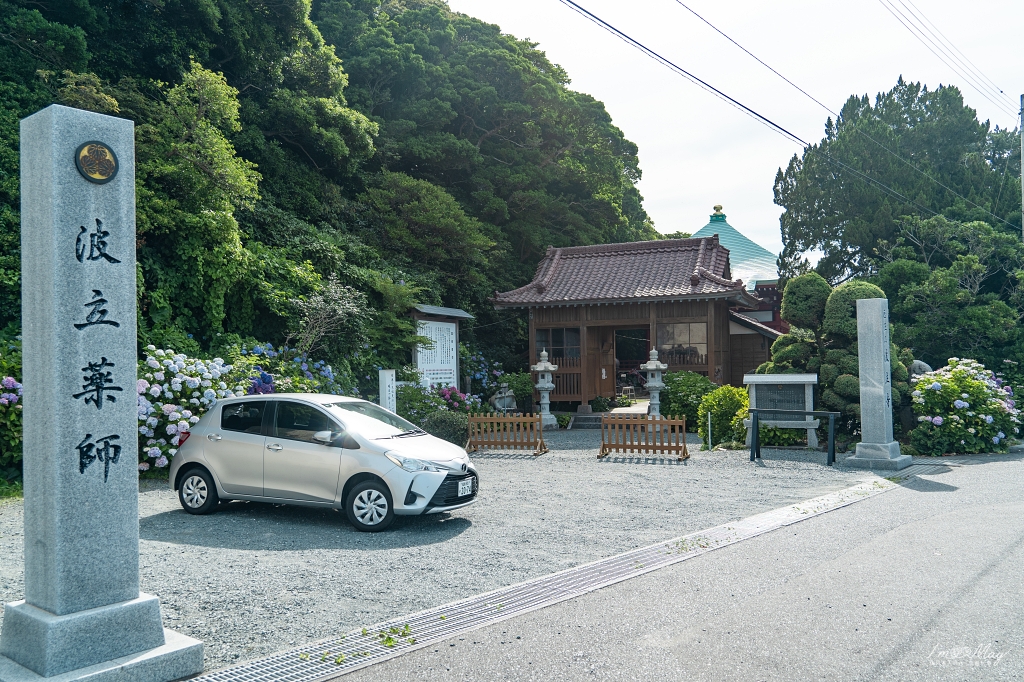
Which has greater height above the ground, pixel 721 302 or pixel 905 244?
pixel 905 244

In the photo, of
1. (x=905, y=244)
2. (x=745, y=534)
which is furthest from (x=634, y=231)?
(x=745, y=534)

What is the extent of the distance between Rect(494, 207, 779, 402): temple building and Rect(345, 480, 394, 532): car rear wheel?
14350 mm

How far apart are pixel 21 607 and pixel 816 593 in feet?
17.4

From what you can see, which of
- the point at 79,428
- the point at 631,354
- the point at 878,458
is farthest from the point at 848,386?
the point at 631,354

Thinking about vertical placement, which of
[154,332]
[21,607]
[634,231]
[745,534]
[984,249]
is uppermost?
[634,231]

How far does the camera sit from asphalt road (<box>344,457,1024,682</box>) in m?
4.15

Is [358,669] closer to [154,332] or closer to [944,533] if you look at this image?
[944,533]

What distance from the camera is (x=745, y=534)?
25.1 ft

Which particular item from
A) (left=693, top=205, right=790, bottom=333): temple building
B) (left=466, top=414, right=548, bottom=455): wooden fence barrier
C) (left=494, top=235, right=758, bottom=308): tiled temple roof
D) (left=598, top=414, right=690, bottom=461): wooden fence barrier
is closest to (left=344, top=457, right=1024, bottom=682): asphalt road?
(left=598, top=414, right=690, bottom=461): wooden fence barrier

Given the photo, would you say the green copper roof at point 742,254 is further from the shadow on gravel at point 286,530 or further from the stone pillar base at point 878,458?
the shadow on gravel at point 286,530

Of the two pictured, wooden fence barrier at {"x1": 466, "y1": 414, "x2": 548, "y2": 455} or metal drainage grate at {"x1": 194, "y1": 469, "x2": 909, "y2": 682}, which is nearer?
metal drainage grate at {"x1": 194, "y1": 469, "x2": 909, "y2": 682}

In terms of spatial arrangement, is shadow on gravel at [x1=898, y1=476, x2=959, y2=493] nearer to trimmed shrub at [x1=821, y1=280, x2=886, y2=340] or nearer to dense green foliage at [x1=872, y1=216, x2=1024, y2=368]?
trimmed shrub at [x1=821, y1=280, x2=886, y2=340]

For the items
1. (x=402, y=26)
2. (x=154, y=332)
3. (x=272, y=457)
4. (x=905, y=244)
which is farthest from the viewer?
(x=402, y=26)

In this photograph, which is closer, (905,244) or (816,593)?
(816,593)
